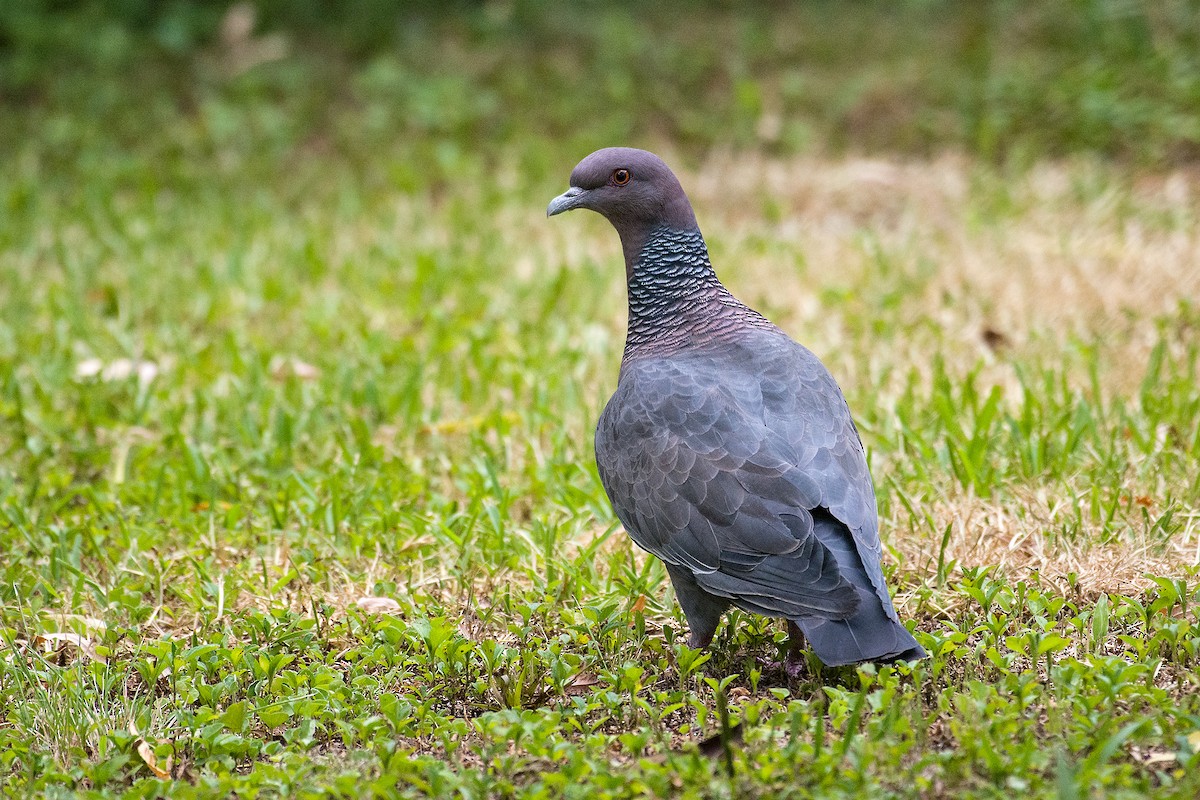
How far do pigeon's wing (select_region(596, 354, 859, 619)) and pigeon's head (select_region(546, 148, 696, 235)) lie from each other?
502 millimetres

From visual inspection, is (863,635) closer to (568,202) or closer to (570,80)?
(568,202)

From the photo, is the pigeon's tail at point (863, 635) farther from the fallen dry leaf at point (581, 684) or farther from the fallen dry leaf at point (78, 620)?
the fallen dry leaf at point (78, 620)

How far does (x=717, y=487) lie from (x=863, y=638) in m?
0.52

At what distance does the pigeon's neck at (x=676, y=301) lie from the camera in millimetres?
3529

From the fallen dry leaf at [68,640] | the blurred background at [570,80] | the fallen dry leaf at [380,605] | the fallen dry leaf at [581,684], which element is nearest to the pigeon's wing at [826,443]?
the fallen dry leaf at [581,684]

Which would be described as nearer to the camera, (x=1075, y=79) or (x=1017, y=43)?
(x=1075, y=79)

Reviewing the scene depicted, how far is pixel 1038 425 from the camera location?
4152 millimetres

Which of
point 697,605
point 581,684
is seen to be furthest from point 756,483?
point 581,684

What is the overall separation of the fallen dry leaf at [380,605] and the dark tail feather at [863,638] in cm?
129

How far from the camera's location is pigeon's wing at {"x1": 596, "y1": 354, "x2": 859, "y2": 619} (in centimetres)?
282

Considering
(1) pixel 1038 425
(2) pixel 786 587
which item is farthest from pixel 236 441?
(1) pixel 1038 425

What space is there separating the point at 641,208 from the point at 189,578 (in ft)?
5.70

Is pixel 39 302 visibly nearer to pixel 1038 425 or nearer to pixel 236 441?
pixel 236 441

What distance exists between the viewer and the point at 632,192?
3686mm
